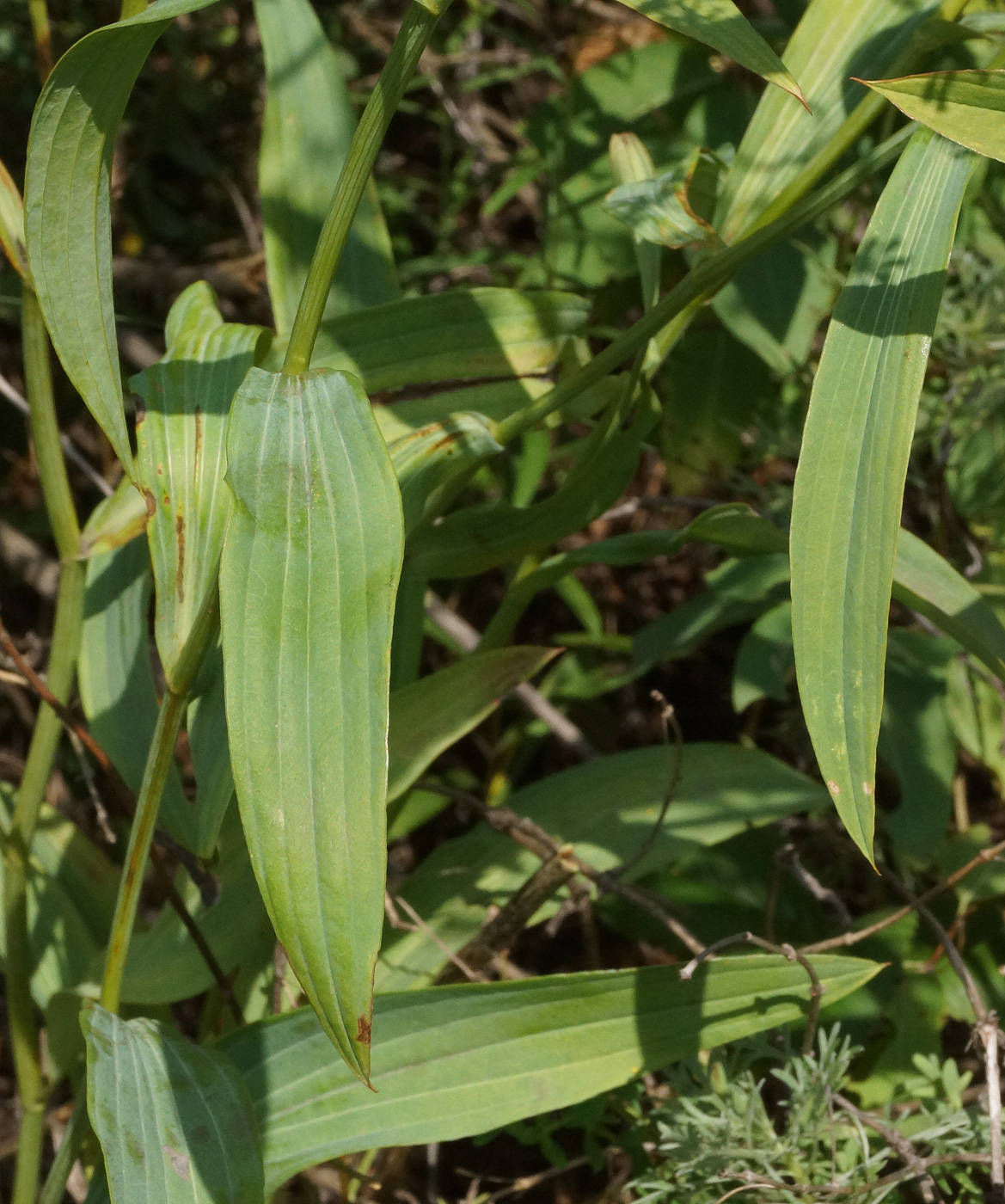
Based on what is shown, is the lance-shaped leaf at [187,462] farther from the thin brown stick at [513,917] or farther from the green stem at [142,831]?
the thin brown stick at [513,917]

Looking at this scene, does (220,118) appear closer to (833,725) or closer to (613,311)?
(613,311)

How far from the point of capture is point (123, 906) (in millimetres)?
742

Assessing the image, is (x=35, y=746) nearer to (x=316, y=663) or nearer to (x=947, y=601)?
(x=316, y=663)

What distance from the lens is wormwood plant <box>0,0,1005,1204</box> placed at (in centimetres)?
57

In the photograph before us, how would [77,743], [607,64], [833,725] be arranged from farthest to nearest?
[607,64] < [77,743] < [833,725]

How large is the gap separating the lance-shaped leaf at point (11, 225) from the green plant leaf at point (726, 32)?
48 centimetres

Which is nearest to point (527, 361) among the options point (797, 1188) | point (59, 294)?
point (59, 294)

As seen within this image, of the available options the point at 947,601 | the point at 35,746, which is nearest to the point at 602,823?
the point at 947,601

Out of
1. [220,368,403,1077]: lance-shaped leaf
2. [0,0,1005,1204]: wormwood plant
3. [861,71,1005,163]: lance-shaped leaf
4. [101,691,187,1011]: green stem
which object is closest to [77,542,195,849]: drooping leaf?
[0,0,1005,1204]: wormwood plant

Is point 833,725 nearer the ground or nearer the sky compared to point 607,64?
nearer the ground

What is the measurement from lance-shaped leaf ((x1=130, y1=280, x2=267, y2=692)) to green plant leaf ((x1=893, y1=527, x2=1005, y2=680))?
453mm

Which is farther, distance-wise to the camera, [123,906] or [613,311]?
[613,311]

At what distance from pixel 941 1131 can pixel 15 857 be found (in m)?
0.73

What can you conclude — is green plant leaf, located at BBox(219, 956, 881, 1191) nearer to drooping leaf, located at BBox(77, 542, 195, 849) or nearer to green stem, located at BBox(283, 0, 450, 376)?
drooping leaf, located at BBox(77, 542, 195, 849)
